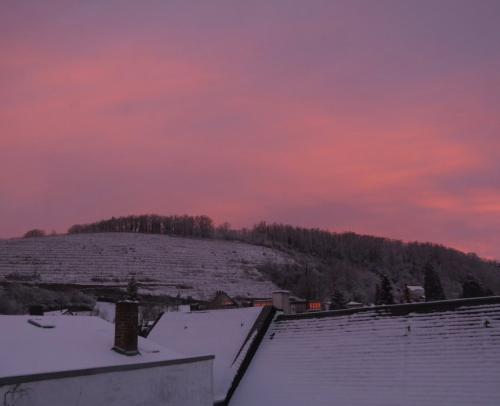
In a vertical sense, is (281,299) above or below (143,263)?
below

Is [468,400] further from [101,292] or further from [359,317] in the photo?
[101,292]

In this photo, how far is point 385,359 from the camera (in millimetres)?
18406

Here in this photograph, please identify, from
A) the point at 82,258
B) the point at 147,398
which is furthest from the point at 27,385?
the point at 82,258

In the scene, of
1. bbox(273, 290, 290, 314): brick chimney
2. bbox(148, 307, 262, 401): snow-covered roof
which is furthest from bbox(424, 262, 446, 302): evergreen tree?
bbox(148, 307, 262, 401): snow-covered roof

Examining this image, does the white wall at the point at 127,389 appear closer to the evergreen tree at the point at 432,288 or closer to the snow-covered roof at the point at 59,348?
the snow-covered roof at the point at 59,348

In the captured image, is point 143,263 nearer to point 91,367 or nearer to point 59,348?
point 59,348

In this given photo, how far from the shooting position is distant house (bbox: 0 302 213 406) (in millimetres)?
11914

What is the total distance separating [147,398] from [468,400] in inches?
380

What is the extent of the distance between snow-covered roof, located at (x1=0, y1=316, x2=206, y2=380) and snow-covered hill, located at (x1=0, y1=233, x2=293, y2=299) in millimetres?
95374

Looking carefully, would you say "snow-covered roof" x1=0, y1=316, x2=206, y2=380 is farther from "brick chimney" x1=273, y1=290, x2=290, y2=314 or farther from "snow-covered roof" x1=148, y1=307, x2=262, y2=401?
"brick chimney" x1=273, y1=290, x2=290, y2=314

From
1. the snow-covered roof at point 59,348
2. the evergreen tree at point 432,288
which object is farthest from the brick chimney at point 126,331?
the evergreen tree at point 432,288

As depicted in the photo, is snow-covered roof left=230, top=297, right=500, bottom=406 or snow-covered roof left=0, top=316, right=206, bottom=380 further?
snow-covered roof left=230, top=297, right=500, bottom=406

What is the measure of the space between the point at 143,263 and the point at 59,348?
12410 cm

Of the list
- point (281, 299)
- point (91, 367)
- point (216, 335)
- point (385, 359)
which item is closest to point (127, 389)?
point (91, 367)
